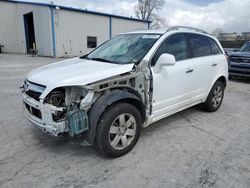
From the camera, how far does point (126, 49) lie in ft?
11.6

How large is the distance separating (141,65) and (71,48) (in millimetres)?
16582

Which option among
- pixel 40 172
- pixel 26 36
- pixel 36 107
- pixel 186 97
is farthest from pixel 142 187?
pixel 26 36

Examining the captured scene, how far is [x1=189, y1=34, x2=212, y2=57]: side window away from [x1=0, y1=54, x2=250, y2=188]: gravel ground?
143cm

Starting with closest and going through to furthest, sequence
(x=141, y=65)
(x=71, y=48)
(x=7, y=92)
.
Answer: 1. (x=141, y=65)
2. (x=7, y=92)
3. (x=71, y=48)

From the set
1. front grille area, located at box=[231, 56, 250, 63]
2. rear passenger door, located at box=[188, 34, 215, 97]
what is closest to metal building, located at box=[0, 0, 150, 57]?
front grille area, located at box=[231, 56, 250, 63]

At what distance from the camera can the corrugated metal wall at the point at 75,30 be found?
17059 millimetres

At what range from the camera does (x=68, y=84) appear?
2.45m

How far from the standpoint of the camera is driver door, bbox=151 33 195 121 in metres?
3.23

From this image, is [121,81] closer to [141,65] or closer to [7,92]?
[141,65]

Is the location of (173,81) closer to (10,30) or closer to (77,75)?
(77,75)

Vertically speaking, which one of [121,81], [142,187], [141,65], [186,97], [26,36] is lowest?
[142,187]

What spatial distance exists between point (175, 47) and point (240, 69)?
6.37 metres

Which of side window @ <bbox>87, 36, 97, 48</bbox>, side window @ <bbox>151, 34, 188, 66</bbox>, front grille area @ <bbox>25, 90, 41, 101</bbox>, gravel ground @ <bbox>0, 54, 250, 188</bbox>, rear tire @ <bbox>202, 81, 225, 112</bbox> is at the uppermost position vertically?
side window @ <bbox>87, 36, 97, 48</bbox>

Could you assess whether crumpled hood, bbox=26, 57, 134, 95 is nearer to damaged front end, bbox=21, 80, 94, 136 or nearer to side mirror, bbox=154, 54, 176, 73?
damaged front end, bbox=21, 80, 94, 136
